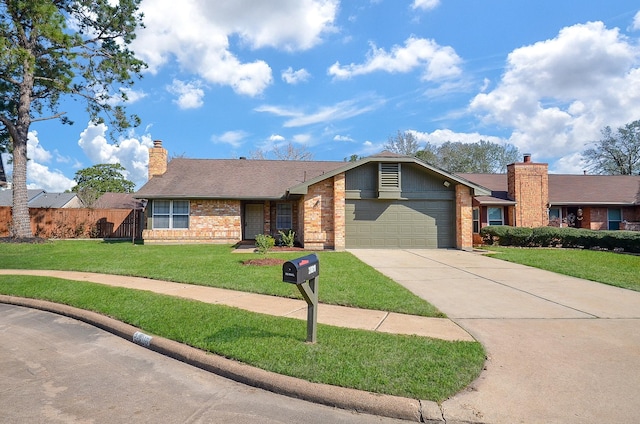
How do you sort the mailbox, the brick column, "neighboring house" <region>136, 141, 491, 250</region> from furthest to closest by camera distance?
"neighboring house" <region>136, 141, 491, 250</region>
the brick column
the mailbox

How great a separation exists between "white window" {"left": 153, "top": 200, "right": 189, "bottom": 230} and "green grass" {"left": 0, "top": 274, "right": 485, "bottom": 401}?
13.2m

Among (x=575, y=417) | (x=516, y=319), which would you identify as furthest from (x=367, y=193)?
(x=575, y=417)

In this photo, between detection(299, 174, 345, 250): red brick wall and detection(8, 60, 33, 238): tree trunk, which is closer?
detection(299, 174, 345, 250): red brick wall

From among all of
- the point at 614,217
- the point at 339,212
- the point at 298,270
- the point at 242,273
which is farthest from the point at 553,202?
the point at 298,270

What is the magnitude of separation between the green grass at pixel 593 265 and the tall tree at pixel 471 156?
31248mm

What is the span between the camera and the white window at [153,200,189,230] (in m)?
19.2

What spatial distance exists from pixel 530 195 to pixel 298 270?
73.1ft

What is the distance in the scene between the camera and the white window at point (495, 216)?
73.8ft

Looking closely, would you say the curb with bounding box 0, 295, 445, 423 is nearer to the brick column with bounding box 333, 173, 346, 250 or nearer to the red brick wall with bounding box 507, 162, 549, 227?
the brick column with bounding box 333, 173, 346, 250

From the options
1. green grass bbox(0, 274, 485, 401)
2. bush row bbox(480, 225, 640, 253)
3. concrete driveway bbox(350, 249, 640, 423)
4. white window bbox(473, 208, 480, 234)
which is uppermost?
white window bbox(473, 208, 480, 234)

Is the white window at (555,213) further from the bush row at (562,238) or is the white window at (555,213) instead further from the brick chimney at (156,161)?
the brick chimney at (156,161)

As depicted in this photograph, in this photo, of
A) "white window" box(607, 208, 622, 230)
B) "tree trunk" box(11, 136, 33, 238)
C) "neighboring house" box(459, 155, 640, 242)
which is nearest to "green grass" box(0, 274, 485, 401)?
"tree trunk" box(11, 136, 33, 238)

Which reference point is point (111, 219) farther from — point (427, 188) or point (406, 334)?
point (406, 334)

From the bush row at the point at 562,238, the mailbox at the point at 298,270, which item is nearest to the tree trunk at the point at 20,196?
the mailbox at the point at 298,270
